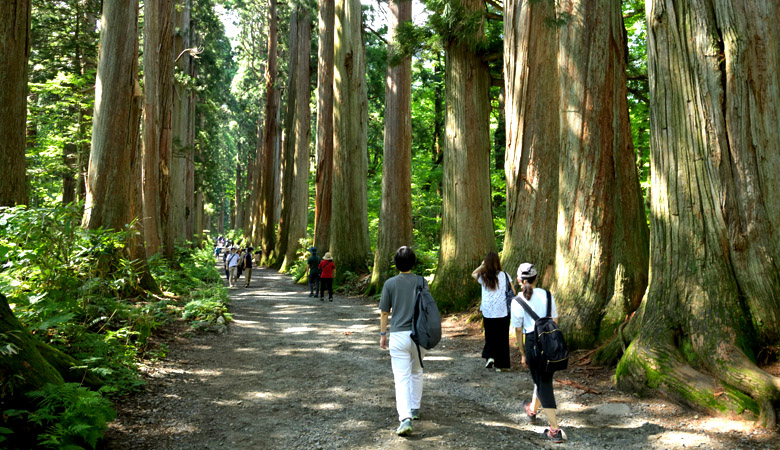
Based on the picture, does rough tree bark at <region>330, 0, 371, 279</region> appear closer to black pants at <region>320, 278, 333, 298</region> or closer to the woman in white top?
black pants at <region>320, 278, 333, 298</region>

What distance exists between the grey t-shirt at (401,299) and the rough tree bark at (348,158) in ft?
41.0

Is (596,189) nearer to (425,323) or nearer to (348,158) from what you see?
(425,323)

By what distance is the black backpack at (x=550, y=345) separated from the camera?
13.9 feet

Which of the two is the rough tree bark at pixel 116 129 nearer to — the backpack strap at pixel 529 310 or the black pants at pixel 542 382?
the backpack strap at pixel 529 310

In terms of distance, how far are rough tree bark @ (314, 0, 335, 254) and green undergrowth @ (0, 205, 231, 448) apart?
37.4 feet

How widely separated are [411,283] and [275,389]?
7.34ft

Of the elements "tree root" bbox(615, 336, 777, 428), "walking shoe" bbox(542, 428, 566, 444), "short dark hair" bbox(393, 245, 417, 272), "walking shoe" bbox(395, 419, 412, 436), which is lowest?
"walking shoe" bbox(542, 428, 566, 444)

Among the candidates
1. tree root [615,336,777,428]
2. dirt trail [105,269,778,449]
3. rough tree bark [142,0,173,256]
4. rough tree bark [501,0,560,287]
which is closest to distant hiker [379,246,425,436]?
dirt trail [105,269,778,449]

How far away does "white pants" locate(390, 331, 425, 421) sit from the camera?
439 centimetres

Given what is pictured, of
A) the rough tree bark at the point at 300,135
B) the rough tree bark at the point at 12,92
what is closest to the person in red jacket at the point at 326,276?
the rough tree bark at the point at 12,92

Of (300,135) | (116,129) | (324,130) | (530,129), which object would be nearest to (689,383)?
(530,129)

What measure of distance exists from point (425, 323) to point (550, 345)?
106cm

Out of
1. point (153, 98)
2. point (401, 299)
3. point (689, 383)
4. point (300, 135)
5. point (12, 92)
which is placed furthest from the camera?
point (300, 135)

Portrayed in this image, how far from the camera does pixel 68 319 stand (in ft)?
15.5
